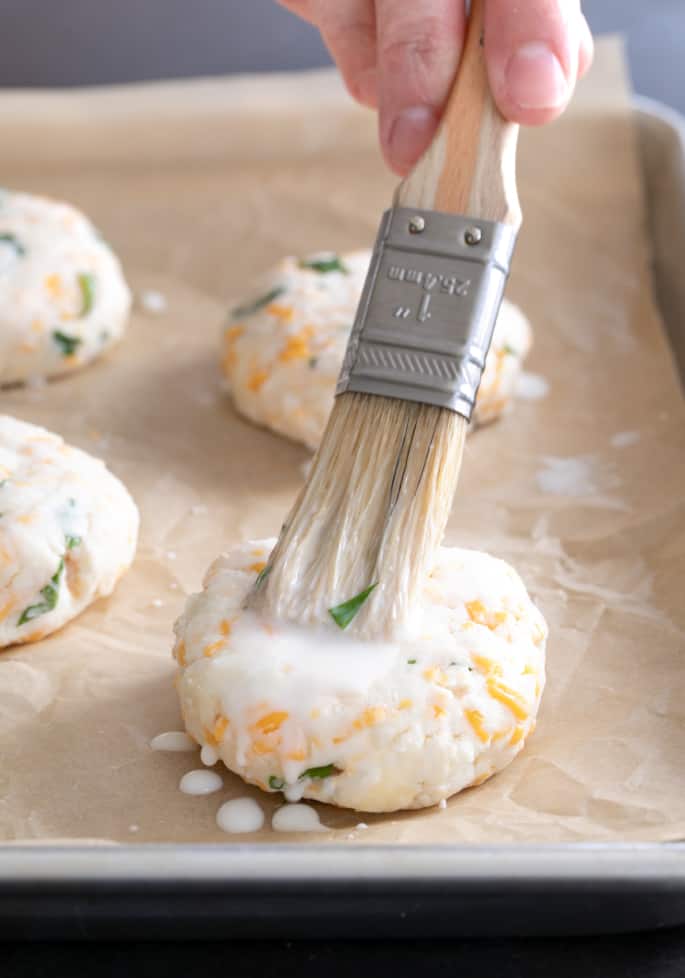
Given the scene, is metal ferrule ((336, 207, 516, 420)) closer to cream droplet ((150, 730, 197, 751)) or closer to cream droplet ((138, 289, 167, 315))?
cream droplet ((150, 730, 197, 751))

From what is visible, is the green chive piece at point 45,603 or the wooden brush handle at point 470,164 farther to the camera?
the green chive piece at point 45,603

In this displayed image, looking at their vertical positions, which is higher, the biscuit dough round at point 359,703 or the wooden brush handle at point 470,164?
the wooden brush handle at point 470,164

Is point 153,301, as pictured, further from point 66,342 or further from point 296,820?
point 296,820

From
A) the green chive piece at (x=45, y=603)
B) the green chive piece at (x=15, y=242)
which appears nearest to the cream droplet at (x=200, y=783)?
the green chive piece at (x=45, y=603)

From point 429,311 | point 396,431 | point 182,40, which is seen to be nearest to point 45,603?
point 396,431

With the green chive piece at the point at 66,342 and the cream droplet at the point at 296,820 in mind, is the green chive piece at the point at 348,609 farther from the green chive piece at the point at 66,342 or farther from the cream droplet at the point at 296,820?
the green chive piece at the point at 66,342

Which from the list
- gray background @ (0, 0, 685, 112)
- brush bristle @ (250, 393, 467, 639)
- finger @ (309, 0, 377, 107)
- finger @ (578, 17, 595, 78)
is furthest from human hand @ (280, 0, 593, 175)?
gray background @ (0, 0, 685, 112)

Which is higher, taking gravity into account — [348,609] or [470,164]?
[470,164]
